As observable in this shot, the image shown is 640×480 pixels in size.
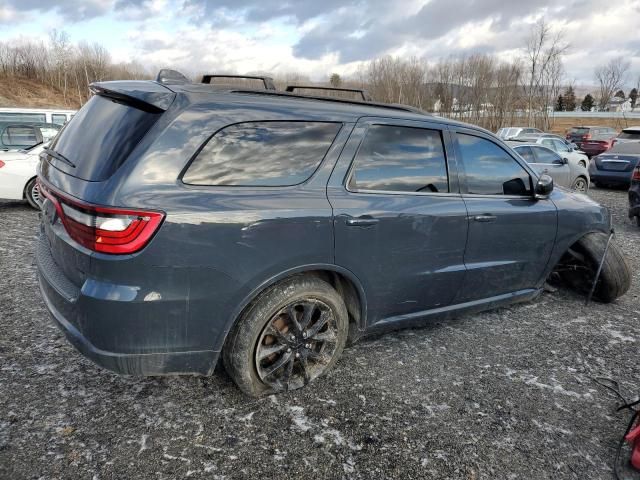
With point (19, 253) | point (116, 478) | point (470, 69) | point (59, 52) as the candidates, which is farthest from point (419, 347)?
point (59, 52)

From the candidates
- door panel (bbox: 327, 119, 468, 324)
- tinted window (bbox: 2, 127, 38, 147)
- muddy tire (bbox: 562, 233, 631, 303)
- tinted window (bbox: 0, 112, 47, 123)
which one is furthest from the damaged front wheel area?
tinted window (bbox: 0, 112, 47, 123)

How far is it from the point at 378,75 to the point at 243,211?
57.7m

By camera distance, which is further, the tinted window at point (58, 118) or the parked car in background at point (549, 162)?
the tinted window at point (58, 118)

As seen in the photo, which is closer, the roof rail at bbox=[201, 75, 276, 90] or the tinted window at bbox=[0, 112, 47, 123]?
the roof rail at bbox=[201, 75, 276, 90]

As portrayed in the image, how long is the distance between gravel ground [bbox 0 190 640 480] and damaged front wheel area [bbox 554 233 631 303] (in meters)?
0.81

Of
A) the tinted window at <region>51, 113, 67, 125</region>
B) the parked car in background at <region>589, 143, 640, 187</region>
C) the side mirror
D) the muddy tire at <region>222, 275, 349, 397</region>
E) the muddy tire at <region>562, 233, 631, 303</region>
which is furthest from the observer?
the tinted window at <region>51, 113, 67, 125</region>

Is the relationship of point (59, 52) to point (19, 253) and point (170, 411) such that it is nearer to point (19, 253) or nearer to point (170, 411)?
point (19, 253)

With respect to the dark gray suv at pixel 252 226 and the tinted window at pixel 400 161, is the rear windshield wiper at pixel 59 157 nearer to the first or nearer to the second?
the dark gray suv at pixel 252 226

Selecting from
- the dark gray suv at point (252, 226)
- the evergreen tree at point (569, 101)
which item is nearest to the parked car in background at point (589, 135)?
the dark gray suv at point (252, 226)

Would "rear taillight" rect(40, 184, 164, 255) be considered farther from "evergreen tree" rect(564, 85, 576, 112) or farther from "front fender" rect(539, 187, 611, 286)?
"evergreen tree" rect(564, 85, 576, 112)

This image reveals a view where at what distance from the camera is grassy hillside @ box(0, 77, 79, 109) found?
42.9m

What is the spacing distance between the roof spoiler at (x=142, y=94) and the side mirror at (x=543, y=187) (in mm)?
2916

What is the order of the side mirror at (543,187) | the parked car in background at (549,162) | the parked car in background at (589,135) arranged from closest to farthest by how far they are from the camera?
the side mirror at (543,187), the parked car in background at (549,162), the parked car in background at (589,135)

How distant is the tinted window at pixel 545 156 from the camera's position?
34.5 ft
